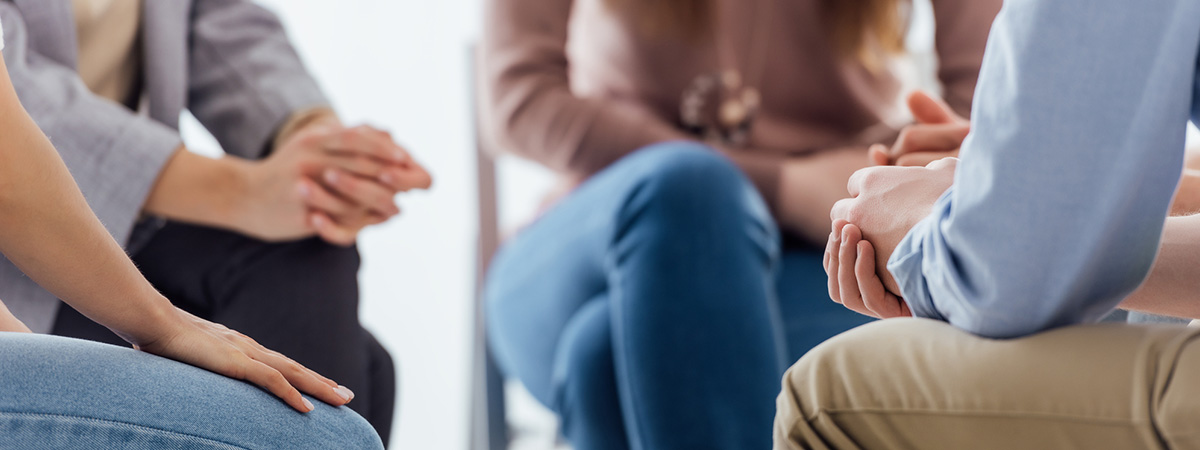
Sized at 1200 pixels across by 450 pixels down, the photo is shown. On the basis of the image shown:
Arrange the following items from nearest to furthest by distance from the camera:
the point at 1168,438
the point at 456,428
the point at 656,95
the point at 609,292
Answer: the point at 1168,438 < the point at 609,292 < the point at 656,95 < the point at 456,428

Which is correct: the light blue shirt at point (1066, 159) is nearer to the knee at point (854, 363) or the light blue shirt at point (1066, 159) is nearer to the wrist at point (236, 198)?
the knee at point (854, 363)

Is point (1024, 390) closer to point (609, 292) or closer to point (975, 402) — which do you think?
point (975, 402)

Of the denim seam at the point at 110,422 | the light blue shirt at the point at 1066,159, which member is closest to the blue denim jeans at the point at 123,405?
the denim seam at the point at 110,422

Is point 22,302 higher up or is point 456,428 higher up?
point 22,302

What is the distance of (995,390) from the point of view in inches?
10.7

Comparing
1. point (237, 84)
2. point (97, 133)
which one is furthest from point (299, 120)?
point (97, 133)

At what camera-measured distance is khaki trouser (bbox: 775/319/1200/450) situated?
0.82 feet

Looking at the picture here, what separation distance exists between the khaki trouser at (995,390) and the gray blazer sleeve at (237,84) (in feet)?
1.45

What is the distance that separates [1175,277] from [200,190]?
49 centimetres

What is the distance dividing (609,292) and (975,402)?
36 cm

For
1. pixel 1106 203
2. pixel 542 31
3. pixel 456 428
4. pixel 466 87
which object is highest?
pixel 1106 203

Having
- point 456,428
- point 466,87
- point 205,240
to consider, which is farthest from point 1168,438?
point 466,87

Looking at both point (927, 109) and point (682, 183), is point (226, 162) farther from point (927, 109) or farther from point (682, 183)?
point (927, 109)

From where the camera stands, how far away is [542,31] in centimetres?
87
